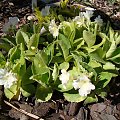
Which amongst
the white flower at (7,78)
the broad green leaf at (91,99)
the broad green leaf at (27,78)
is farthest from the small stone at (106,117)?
the white flower at (7,78)

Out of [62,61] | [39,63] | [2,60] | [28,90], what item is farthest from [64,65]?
[2,60]

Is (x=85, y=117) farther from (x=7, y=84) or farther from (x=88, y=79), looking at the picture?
(x=7, y=84)

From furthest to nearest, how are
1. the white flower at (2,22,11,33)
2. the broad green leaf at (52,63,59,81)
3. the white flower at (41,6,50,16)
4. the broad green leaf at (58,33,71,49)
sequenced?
the white flower at (41,6,50,16) → the white flower at (2,22,11,33) → the broad green leaf at (58,33,71,49) → the broad green leaf at (52,63,59,81)

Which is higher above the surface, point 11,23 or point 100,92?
point 11,23

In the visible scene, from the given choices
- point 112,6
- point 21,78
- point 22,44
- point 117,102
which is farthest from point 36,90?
point 112,6

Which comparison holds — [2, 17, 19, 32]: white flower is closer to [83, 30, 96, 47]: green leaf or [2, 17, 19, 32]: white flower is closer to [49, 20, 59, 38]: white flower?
[49, 20, 59, 38]: white flower

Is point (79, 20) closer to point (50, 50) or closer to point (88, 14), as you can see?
point (88, 14)

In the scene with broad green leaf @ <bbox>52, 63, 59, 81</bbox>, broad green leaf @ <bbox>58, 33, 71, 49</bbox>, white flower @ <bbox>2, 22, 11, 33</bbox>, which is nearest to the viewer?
broad green leaf @ <bbox>52, 63, 59, 81</bbox>

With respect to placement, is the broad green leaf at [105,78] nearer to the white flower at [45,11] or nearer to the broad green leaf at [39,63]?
the broad green leaf at [39,63]

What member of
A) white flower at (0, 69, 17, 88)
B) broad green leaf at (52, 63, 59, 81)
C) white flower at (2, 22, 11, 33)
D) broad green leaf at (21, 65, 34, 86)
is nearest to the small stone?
broad green leaf at (52, 63, 59, 81)
